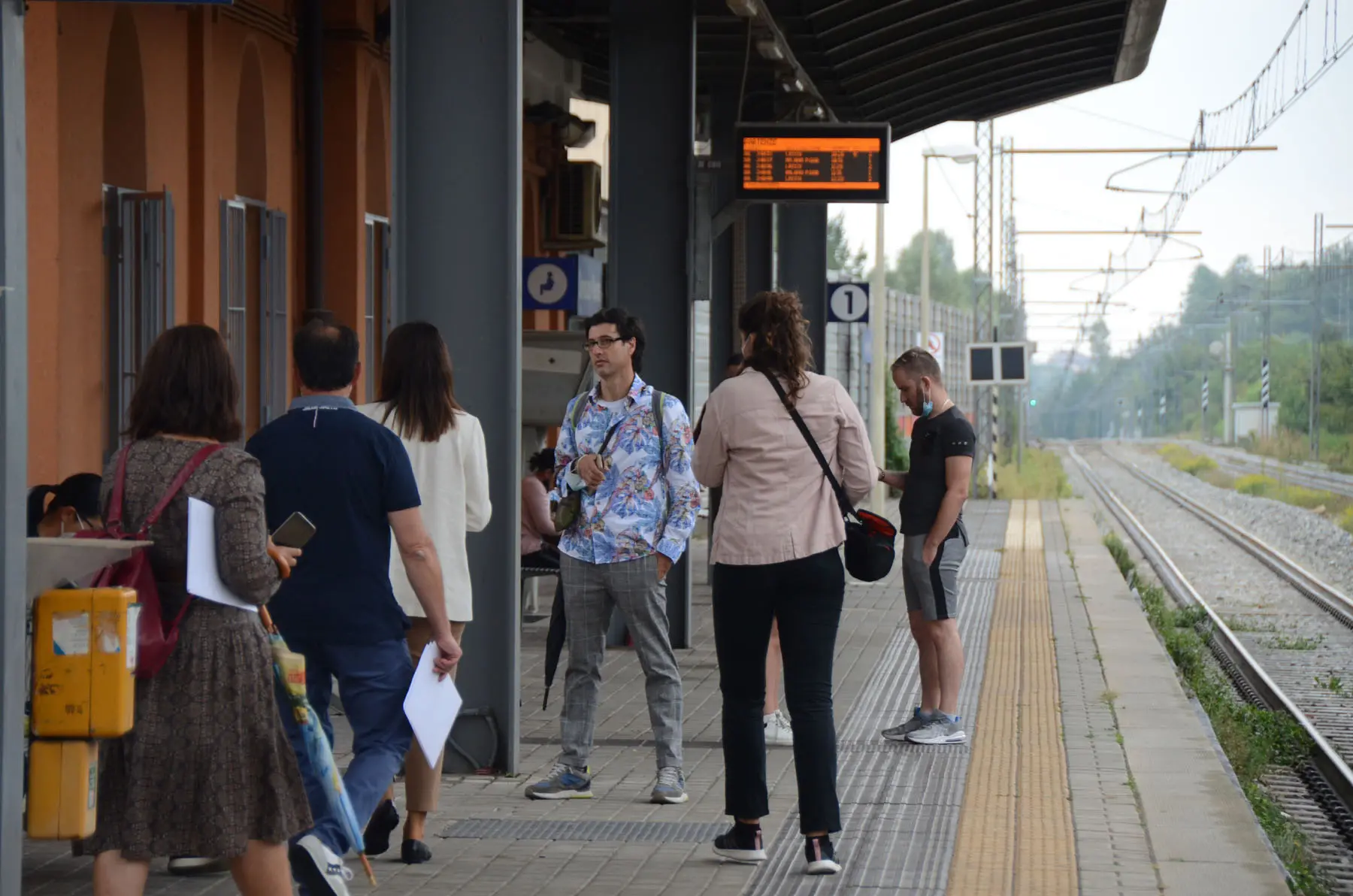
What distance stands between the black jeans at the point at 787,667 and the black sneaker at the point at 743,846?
0.05 m

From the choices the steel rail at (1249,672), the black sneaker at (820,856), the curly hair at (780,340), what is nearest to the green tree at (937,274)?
the steel rail at (1249,672)

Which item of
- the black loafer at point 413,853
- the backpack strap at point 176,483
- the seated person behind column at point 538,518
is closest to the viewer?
the backpack strap at point 176,483

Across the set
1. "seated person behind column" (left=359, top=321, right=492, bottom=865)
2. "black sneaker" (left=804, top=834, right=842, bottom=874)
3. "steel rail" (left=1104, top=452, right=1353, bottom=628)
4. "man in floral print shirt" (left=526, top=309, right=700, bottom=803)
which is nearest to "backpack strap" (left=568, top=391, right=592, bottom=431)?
"man in floral print shirt" (left=526, top=309, right=700, bottom=803)

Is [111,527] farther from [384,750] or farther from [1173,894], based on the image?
[1173,894]

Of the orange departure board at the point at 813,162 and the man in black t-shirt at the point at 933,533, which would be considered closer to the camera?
the man in black t-shirt at the point at 933,533

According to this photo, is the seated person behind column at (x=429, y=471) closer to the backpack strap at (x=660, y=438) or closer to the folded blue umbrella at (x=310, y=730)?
the backpack strap at (x=660, y=438)

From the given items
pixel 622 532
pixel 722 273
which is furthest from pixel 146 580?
pixel 722 273

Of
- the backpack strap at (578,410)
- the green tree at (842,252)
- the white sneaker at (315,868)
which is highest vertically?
the green tree at (842,252)

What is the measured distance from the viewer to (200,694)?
432 cm

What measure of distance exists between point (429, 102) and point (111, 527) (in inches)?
141

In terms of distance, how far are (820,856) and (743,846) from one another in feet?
0.86

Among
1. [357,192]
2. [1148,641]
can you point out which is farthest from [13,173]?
[1148,641]

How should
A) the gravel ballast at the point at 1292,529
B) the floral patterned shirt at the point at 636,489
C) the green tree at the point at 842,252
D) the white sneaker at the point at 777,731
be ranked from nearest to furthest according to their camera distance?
the floral patterned shirt at the point at 636,489, the white sneaker at the point at 777,731, the gravel ballast at the point at 1292,529, the green tree at the point at 842,252

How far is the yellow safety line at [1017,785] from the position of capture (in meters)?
5.98
